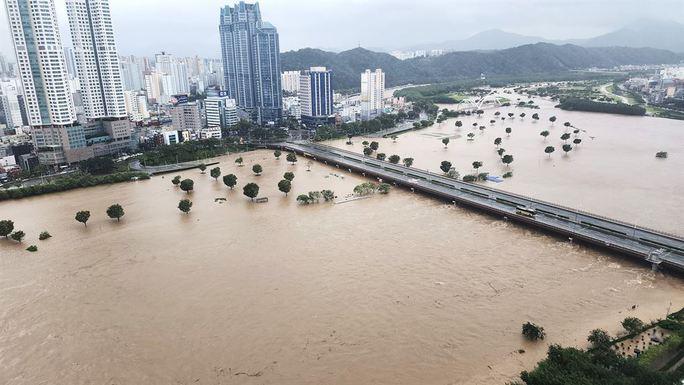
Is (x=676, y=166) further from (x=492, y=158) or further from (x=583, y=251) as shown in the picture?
(x=583, y=251)

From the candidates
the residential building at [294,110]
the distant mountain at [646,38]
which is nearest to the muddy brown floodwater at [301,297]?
the residential building at [294,110]

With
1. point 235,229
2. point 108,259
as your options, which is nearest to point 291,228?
point 235,229

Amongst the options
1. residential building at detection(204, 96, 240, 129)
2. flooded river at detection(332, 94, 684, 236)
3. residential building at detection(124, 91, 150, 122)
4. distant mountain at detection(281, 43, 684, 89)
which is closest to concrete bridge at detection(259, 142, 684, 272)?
flooded river at detection(332, 94, 684, 236)

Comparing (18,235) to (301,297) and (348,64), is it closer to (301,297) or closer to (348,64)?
(301,297)

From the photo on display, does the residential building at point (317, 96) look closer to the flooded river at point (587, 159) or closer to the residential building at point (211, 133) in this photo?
the flooded river at point (587, 159)

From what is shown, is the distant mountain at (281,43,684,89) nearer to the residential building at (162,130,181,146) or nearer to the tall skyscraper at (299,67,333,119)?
the tall skyscraper at (299,67,333,119)

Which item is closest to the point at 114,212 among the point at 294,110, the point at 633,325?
the point at 633,325
